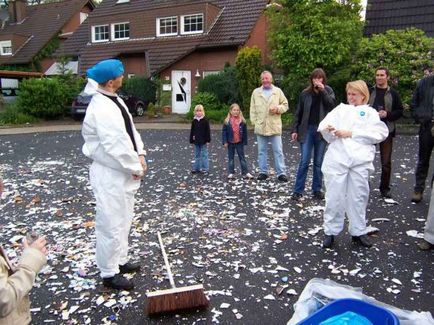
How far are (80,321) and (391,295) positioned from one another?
103 inches

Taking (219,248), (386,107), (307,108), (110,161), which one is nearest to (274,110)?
(307,108)

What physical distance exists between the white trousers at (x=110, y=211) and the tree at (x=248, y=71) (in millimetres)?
13934

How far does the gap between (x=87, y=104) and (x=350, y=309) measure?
1802 cm

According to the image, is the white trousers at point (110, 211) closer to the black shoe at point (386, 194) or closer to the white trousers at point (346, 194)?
the white trousers at point (346, 194)

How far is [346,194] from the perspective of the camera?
450 centimetres

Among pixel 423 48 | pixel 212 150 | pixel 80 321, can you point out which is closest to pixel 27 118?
pixel 212 150

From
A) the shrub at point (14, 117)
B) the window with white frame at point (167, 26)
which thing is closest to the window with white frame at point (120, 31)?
the window with white frame at point (167, 26)

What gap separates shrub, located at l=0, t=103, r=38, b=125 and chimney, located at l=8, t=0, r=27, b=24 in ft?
65.7

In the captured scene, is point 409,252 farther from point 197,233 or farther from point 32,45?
point 32,45

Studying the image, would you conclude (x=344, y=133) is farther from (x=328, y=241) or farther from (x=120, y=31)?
(x=120, y=31)

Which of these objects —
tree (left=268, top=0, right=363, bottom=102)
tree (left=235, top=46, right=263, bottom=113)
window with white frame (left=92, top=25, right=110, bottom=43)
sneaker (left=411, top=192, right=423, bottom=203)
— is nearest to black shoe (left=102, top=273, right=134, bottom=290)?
sneaker (left=411, top=192, right=423, bottom=203)

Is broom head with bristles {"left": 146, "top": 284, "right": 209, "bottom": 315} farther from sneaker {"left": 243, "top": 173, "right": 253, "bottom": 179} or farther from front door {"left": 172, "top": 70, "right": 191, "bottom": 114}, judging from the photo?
front door {"left": 172, "top": 70, "right": 191, "bottom": 114}

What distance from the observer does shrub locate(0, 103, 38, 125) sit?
19656mm

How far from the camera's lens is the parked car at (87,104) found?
19.6 meters
